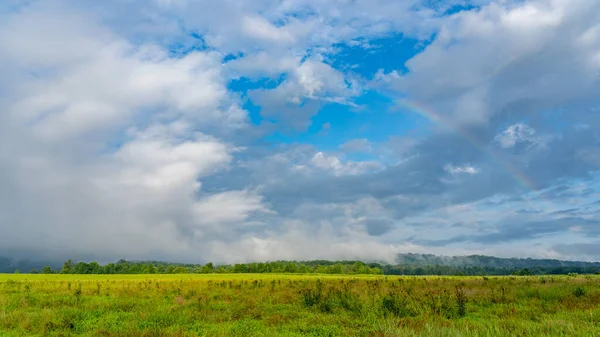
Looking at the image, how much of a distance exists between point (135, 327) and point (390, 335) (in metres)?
9.68

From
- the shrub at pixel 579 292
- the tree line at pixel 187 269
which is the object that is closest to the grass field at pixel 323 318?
the shrub at pixel 579 292

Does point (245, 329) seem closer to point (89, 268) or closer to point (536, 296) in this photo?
point (536, 296)

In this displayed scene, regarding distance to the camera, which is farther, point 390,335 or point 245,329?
point 245,329

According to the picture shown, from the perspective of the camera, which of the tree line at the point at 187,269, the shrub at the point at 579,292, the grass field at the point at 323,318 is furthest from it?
the tree line at the point at 187,269

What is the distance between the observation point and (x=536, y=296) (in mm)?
23016

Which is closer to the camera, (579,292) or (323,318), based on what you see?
(323,318)

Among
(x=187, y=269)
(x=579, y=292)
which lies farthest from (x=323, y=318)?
(x=187, y=269)

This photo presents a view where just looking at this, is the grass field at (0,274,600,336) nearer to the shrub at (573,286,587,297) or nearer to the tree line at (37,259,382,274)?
the shrub at (573,286,587,297)

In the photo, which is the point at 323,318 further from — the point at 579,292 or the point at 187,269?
the point at 187,269

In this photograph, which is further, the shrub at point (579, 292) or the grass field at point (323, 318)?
the shrub at point (579, 292)

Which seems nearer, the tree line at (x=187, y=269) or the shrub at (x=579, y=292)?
the shrub at (x=579, y=292)

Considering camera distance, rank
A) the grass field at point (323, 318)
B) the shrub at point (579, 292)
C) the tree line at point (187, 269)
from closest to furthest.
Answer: the grass field at point (323, 318) < the shrub at point (579, 292) < the tree line at point (187, 269)

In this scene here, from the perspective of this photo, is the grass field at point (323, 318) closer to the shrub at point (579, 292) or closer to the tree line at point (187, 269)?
the shrub at point (579, 292)

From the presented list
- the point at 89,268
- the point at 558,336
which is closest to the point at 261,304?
the point at 558,336
